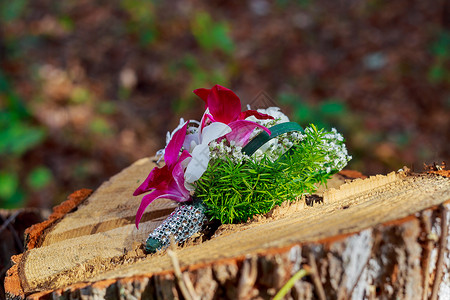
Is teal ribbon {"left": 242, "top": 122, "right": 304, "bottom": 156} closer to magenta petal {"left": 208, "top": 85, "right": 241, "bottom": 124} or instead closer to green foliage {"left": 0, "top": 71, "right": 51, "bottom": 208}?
magenta petal {"left": 208, "top": 85, "right": 241, "bottom": 124}

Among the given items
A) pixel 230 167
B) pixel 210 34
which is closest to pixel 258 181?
pixel 230 167

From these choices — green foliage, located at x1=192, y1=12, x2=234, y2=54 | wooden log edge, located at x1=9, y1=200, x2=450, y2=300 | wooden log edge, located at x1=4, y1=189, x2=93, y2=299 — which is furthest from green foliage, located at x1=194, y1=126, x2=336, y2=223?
green foliage, located at x1=192, y1=12, x2=234, y2=54

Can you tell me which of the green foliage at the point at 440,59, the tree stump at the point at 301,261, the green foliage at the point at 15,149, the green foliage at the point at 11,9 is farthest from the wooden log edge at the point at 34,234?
the green foliage at the point at 440,59

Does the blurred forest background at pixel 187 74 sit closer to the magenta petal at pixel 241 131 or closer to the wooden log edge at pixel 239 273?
the magenta petal at pixel 241 131

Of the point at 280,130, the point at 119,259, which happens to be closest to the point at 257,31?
the point at 280,130

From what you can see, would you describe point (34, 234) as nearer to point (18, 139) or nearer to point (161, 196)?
point (161, 196)

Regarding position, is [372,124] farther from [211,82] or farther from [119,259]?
[119,259]
